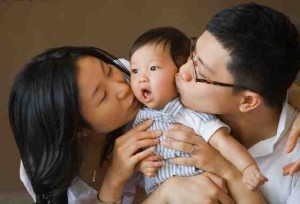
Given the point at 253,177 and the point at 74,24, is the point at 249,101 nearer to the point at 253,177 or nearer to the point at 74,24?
the point at 253,177

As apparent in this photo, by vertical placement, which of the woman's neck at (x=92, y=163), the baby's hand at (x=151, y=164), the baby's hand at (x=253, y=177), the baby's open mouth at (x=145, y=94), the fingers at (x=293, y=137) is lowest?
the woman's neck at (x=92, y=163)

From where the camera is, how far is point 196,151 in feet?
4.20

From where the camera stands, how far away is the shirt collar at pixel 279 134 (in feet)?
4.21

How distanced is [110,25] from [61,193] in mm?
1421

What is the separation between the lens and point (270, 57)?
1.17 m

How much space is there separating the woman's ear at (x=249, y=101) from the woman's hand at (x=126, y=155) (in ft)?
0.85

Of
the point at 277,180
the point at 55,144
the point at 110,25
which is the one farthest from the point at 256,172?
the point at 110,25

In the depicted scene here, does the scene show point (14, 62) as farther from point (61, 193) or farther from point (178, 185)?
point (178, 185)

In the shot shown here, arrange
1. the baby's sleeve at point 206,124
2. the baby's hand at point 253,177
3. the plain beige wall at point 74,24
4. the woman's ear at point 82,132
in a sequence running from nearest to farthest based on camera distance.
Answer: the baby's hand at point 253,177
the baby's sleeve at point 206,124
the woman's ear at point 82,132
the plain beige wall at point 74,24

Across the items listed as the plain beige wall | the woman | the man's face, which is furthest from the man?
the plain beige wall

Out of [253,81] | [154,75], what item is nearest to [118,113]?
[154,75]

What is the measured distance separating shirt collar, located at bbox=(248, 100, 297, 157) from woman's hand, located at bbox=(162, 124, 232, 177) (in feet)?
0.31

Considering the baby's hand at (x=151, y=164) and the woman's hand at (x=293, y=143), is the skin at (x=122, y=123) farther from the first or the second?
the woman's hand at (x=293, y=143)

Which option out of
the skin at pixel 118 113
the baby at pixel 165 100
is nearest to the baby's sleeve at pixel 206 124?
the baby at pixel 165 100
